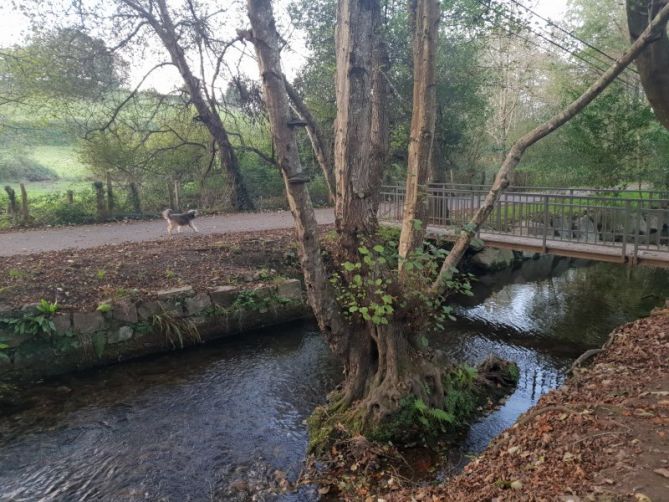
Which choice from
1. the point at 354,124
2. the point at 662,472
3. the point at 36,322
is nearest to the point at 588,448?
the point at 662,472

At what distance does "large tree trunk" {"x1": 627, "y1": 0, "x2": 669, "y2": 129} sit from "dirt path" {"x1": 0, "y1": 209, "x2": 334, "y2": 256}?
8.50 meters

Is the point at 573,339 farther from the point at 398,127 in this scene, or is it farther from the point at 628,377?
the point at 398,127

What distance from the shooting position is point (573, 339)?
8727mm

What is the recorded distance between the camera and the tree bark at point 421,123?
527 cm

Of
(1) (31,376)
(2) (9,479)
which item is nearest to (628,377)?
(2) (9,479)

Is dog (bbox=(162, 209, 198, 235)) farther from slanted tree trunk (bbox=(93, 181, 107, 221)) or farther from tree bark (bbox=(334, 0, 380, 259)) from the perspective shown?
tree bark (bbox=(334, 0, 380, 259))

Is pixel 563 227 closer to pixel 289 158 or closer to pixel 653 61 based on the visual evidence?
pixel 653 61

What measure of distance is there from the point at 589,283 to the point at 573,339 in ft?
17.4

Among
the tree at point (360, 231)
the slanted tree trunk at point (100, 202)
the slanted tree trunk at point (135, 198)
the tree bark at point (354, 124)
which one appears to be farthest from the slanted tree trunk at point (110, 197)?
the tree bark at point (354, 124)

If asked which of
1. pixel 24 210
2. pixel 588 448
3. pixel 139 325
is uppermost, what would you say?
pixel 24 210

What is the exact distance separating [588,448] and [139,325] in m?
6.48

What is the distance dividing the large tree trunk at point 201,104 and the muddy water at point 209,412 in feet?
28.3

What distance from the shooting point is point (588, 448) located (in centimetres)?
338

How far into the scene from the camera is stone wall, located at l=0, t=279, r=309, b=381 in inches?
267
